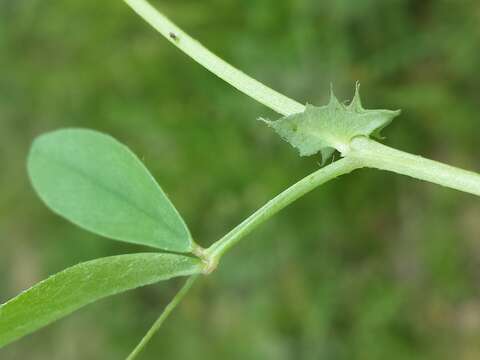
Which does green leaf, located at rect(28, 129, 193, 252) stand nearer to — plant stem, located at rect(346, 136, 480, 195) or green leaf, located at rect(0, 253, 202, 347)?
green leaf, located at rect(0, 253, 202, 347)

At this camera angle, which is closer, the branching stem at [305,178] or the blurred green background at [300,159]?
the branching stem at [305,178]

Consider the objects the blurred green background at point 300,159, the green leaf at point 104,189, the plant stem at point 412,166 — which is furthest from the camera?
the blurred green background at point 300,159

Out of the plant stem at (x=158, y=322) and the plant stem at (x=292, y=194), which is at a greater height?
the plant stem at (x=292, y=194)

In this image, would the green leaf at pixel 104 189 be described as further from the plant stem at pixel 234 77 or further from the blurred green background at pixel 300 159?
the blurred green background at pixel 300 159

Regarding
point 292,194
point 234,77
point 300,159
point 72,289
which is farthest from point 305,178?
point 300,159

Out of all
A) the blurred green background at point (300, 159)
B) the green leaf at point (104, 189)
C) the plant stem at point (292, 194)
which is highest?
the blurred green background at point (300, 159)

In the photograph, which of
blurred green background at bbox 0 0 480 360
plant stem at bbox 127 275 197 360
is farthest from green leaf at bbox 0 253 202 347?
blurred green background at bbox 0 0 480 360

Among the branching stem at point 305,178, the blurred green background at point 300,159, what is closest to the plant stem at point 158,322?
the branching stem at point 305,178

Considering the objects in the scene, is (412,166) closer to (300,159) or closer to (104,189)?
(104,189)
